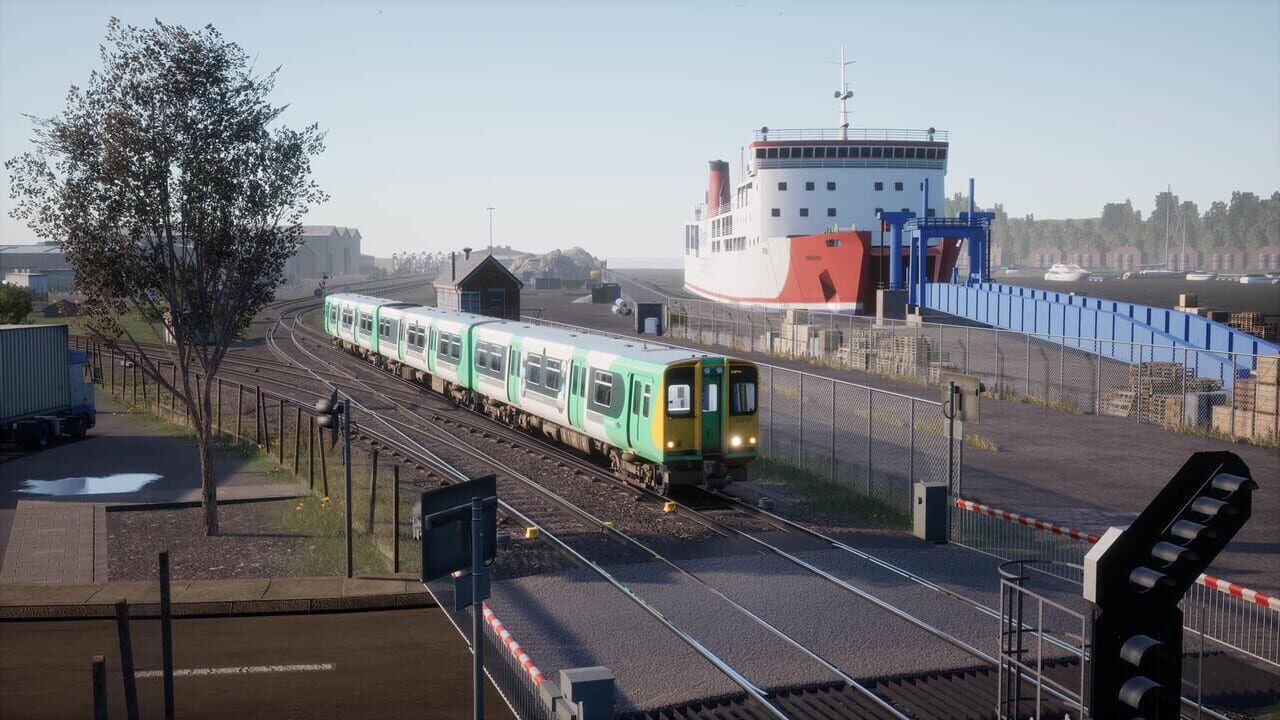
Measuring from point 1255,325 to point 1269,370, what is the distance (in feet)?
67.6

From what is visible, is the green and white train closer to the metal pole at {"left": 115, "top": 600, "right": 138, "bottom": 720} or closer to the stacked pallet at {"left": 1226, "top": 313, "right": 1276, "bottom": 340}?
the metal pole at {"left": 115, "top": 600, "right": 138, "bottom": 720}

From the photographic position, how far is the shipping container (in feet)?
82.8

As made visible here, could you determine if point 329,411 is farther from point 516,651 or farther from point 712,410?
point 712,410

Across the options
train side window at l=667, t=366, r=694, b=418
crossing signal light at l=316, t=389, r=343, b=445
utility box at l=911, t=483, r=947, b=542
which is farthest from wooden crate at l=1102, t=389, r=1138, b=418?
crossing signal light at l=316, t=389, r=343, b=445

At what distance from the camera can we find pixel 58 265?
142625mm

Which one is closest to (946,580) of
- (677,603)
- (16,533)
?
(677,603)

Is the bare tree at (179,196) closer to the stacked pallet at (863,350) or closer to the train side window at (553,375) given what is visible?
the train side window at (553,375)

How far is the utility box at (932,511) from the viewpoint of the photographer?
55.5ft

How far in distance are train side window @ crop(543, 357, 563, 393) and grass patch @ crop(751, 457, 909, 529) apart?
473cm

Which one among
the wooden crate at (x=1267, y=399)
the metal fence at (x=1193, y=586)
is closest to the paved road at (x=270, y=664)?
the metal fence at (x=1193, y=586)

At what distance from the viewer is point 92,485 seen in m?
21.4

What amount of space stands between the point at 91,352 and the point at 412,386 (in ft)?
53.5

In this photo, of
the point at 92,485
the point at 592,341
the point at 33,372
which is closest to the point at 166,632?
the point at 92,485

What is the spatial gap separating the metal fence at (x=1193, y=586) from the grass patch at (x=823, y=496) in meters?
1.16
